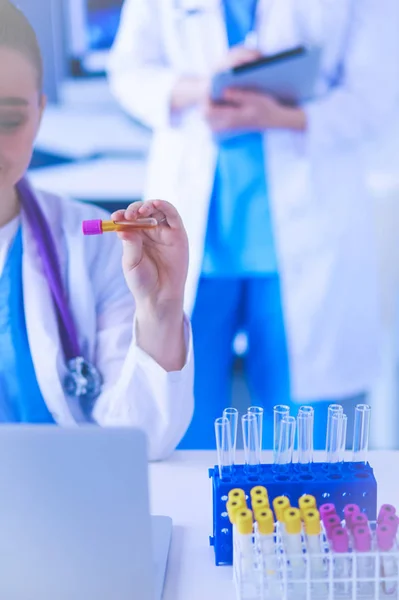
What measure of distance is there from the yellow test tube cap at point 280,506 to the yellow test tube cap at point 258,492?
0.01 meters

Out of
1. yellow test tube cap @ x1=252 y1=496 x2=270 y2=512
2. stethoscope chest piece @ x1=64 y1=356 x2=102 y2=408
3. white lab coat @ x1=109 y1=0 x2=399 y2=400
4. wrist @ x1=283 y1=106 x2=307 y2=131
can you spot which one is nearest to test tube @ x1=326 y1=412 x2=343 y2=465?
yellow test tube cap @ x1=252 y1=496 x2=270 y2=512

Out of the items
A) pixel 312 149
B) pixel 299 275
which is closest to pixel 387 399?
pixel 299 275

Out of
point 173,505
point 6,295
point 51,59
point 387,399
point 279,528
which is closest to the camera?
point 279,528

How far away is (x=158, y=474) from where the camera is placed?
3.14 ft

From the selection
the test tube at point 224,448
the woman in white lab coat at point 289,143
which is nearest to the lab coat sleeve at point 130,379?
the test tube at point 224,448

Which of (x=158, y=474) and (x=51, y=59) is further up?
(x=51, y=59)

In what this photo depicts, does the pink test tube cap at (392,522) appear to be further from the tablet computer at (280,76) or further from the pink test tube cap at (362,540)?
the tablet computer at (280,76)

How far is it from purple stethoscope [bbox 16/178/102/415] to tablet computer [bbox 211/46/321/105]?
488 millimetres

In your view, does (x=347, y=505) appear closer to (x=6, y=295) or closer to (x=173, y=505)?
(x=173, y=505)

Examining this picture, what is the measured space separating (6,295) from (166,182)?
508 millimetres

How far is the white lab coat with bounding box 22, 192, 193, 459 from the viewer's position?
1.02m

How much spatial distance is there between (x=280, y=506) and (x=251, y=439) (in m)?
0.12

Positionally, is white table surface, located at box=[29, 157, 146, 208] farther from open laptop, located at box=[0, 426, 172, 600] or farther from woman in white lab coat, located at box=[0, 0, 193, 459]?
open laptop, located at box=[0, 426, 172, 600]

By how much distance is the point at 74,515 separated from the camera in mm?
606
